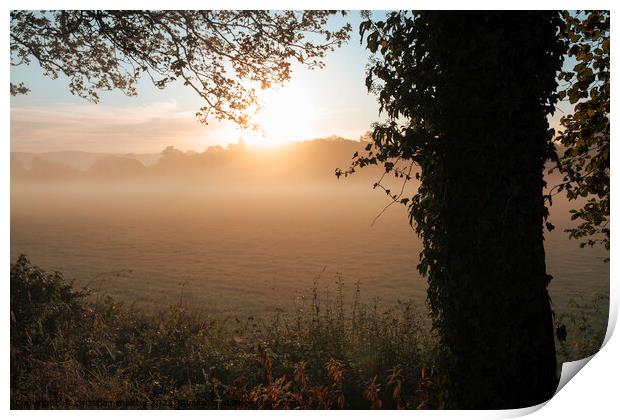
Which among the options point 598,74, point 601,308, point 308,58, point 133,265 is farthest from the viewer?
point 133,265

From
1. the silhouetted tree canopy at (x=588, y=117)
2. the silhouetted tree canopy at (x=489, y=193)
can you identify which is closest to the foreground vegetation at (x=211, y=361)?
the silhouetted tree canopy at (x=489, y=193)

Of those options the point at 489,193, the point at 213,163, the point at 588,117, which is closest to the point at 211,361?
the point at 489,193

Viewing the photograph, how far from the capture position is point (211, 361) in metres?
6.67

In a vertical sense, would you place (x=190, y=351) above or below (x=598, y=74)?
below

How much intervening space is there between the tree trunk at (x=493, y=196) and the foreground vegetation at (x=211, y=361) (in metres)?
0.75

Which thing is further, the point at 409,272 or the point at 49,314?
the point at 409,272

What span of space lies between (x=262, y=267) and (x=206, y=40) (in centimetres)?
851

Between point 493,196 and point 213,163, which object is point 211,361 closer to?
point 493,196

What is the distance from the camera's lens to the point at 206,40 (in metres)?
8.30

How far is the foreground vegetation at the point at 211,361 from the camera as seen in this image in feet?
19.9

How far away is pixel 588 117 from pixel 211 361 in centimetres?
623

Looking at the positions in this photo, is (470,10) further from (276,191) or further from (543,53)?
(276,191)

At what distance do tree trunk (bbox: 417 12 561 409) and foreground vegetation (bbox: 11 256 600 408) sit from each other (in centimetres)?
75

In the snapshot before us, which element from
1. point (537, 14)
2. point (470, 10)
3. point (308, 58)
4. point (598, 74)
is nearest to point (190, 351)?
point (308, 58)
